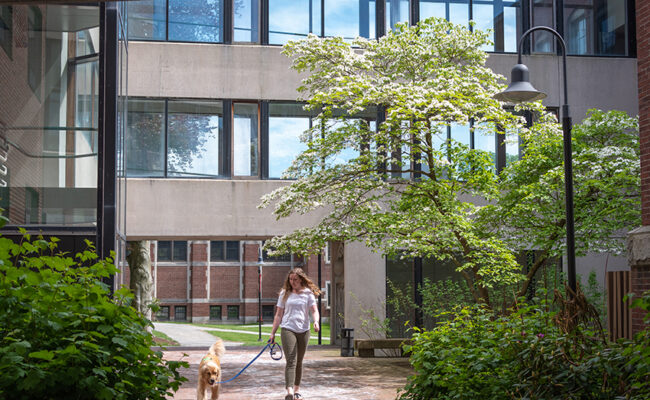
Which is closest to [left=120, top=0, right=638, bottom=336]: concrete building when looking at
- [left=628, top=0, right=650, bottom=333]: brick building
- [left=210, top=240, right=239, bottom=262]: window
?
[left=628, top=0, right=650, bottom=333]: brick building

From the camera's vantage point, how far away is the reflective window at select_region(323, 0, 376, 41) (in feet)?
77.2

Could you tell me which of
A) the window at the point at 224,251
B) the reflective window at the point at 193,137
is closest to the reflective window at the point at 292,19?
the reflective window at the point at 193,137

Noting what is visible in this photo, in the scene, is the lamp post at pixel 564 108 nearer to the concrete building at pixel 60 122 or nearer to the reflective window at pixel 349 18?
the concrete building at pixel 60 122

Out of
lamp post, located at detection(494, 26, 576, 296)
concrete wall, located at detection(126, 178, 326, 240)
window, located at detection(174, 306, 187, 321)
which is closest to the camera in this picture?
lamp post, located at detection(494, 26, 576, 296)

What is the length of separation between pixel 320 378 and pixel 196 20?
1182cm

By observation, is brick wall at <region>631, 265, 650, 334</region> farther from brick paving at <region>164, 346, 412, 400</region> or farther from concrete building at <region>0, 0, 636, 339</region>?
concrete building at <region>0, 0, 636, 339</region>

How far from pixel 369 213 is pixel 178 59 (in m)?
8.23

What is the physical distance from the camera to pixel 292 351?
458 inches

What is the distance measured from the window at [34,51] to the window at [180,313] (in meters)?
52.0

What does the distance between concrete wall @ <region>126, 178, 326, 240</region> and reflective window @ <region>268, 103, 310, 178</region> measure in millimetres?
726

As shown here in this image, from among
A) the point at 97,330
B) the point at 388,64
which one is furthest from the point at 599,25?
the point at 97,330

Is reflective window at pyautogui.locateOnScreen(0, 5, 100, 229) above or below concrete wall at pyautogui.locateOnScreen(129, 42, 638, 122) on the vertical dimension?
below

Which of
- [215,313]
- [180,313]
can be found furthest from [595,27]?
[180,313]

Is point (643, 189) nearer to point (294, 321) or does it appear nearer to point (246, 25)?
point (294, 321)
